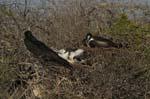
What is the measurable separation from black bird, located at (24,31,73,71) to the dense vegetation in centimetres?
8

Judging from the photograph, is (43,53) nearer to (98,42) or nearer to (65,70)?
(65,70)

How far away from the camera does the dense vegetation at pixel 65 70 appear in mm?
4348

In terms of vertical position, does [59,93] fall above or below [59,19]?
below

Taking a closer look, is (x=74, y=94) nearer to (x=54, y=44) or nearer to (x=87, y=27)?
(x=54, y=44)

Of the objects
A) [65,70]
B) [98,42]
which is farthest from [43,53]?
[98,42]

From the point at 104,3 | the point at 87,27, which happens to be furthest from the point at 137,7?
the point at 87,27

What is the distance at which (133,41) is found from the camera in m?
5.27

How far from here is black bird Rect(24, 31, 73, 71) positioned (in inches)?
176

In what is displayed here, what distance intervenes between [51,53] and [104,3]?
2.28m

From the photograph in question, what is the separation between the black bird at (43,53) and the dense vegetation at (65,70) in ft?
0.25

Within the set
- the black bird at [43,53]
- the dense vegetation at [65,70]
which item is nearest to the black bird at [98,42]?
the dense vegetation at [65,70]

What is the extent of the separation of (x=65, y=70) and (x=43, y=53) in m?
0.28

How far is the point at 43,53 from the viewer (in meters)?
4.54

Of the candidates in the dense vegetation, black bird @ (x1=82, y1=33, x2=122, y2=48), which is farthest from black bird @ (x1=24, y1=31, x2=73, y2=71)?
black bird @ (x1=82, y1=33, x2=122, y2=48)
